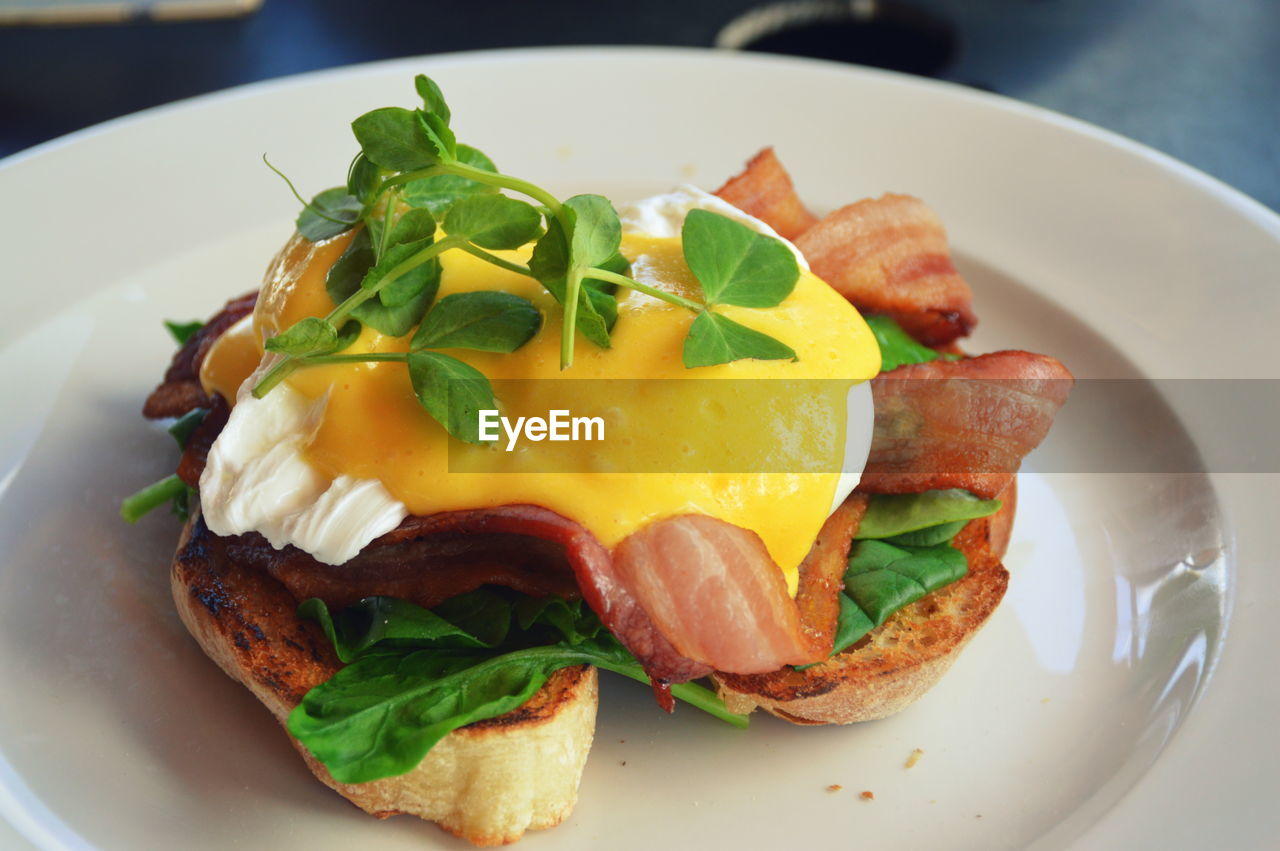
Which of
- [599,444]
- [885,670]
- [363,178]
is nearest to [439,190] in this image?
[363,178]

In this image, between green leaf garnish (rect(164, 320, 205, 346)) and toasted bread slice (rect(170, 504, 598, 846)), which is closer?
toasted bread slice (rect(170, 504, 598, 846))

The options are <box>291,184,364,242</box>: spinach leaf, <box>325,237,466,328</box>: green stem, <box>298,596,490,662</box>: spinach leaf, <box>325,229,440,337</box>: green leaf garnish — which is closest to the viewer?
<box>325,237,466,328</box>: green stem

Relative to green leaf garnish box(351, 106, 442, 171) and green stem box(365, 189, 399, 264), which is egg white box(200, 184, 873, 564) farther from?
green leaf garnish box(351, 106, 442, 171)

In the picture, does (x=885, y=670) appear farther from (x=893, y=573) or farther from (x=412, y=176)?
(x=412, y=176)

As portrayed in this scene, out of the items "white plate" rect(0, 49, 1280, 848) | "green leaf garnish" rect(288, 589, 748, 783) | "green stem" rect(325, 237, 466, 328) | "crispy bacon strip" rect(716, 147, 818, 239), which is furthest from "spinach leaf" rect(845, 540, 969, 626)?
"green stem" rect(325, 237, 466, 328)

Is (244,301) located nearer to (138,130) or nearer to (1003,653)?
(138,130)

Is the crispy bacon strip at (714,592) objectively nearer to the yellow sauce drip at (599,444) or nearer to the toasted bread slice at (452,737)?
the yellow sauce drip at (599,444)
